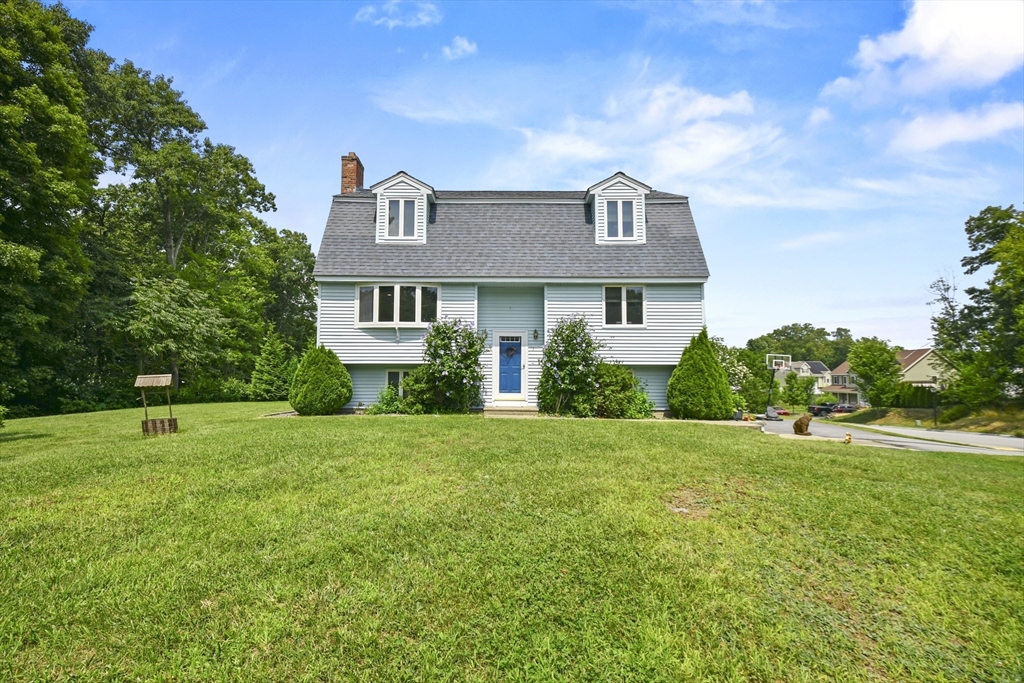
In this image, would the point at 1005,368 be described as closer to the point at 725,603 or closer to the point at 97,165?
the point at 725,603

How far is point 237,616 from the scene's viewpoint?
3.49 meters

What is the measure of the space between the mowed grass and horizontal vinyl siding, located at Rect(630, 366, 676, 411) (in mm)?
9383

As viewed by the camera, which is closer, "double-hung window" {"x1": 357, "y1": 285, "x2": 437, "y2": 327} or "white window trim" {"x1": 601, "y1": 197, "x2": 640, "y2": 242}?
"double-hung window" {"x1": 357, "y1": 285, "x2": 437, "y2": 327}

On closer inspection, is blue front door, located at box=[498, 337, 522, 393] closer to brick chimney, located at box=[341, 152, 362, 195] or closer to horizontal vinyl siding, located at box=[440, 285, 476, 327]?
horizontal vinyl siding, located at box=[440, 285, 476, 327]

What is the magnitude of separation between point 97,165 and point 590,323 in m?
24.3

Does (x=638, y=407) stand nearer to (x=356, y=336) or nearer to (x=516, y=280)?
(x=516, y=280)

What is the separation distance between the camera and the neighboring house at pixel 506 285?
16.4m

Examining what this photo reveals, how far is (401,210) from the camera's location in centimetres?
1742

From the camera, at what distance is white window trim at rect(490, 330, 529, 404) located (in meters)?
16.6

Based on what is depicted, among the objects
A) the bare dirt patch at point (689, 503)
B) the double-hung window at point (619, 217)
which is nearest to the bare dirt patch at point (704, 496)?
the bare dirt patch at point (689, 503)

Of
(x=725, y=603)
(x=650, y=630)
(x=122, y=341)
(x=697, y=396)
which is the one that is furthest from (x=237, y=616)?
(x=122, y=341)

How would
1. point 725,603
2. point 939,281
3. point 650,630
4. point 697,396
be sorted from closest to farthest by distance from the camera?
point 650,630 < point 725,603 < point 697,396 < point 939,281

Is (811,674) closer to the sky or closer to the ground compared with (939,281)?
closer to the ground

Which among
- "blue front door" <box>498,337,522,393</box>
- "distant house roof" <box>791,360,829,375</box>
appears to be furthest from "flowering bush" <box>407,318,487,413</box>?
"distant house roof" <box>791,360,829,375</box>
